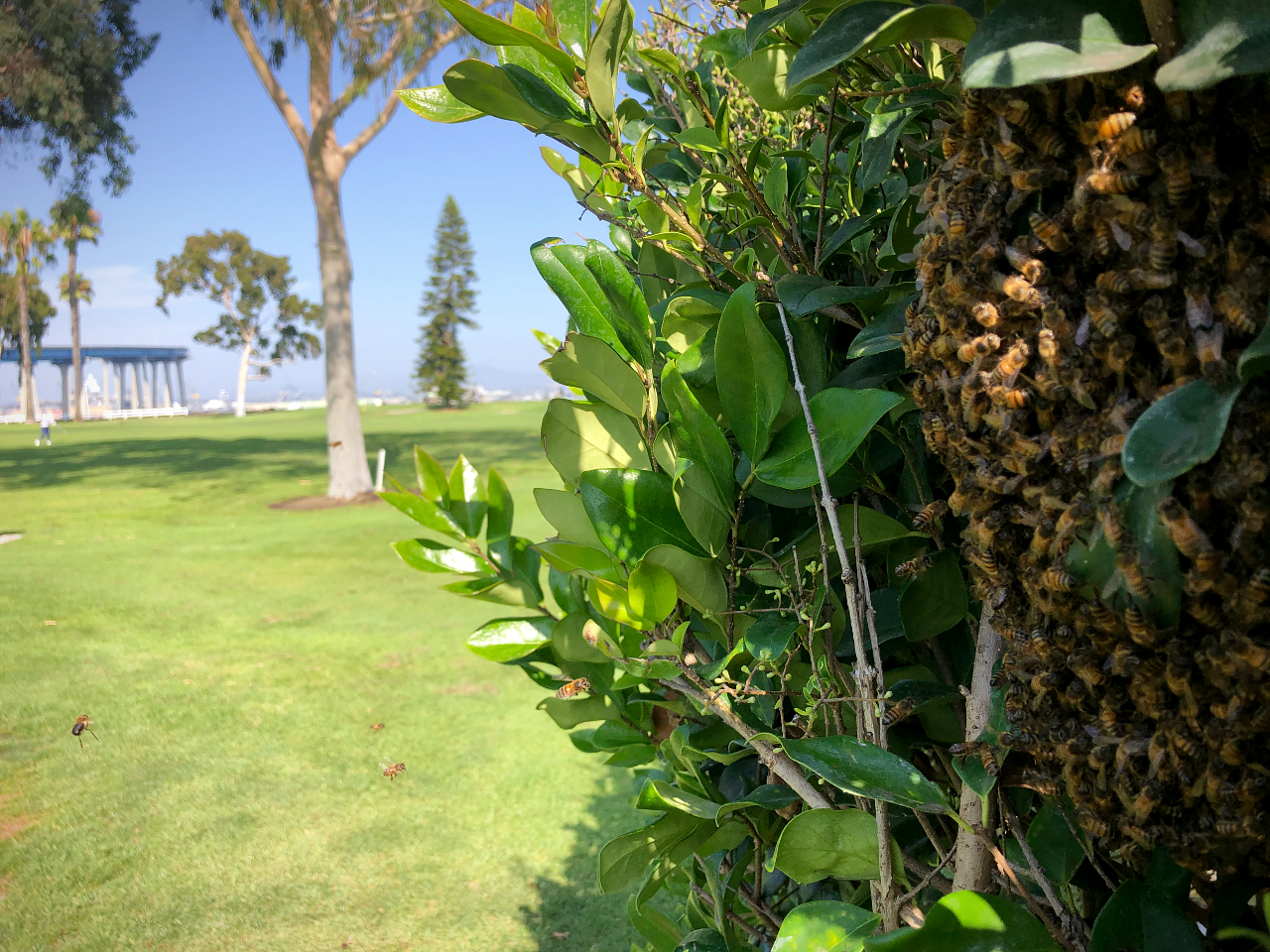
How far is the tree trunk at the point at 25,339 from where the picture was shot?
13.2 meters

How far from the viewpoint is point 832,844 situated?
1.46 ft

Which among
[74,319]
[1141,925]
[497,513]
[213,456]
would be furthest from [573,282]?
[74,319]

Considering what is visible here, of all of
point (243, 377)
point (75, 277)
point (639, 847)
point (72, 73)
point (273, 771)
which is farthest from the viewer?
point (243, 377)

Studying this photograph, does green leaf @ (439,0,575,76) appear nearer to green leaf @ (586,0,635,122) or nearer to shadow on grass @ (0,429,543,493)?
green leaf @ (586,0,635,122)

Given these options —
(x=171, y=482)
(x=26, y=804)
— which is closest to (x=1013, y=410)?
(x=26, y=804)

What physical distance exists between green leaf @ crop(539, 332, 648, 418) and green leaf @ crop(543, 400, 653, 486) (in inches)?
0.7

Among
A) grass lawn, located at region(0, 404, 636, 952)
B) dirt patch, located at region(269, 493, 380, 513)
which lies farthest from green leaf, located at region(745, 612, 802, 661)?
dirt patch, located at region(269, 493, 380, 513)

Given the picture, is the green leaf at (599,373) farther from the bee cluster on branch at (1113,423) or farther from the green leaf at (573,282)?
the bee cluster on branch at (1113,423)

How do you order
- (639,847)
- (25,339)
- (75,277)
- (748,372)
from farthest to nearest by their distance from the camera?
(75,277), (25,339), (639,847), (748,372)

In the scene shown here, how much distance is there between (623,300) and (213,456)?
13.1m

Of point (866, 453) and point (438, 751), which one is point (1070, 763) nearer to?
point (866, 453)

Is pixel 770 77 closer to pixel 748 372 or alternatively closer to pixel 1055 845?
pixel 748 372

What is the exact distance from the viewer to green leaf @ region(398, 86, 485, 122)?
1.69 ft

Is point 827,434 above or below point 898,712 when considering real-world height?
above
